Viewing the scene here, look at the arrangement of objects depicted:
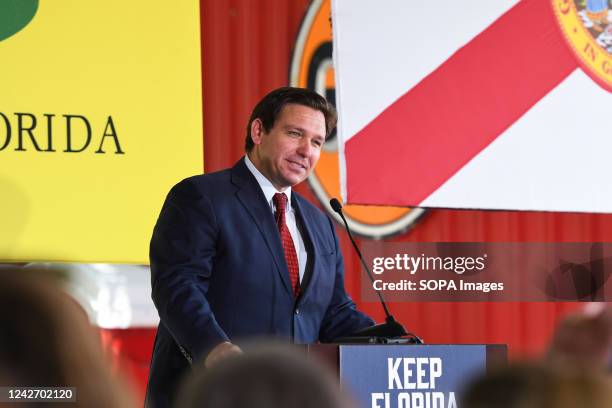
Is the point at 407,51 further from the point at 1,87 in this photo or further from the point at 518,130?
the point at 1,87

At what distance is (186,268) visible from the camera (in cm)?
246

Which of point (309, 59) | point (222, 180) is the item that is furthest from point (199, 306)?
point (309, 59)

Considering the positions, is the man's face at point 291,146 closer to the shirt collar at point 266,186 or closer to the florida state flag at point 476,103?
the shirt collar at point 266,186

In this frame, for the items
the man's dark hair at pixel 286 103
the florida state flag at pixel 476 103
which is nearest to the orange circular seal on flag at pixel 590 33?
the florida state flag at pixel 476 103

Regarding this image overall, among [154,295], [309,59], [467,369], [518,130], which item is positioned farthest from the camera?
[518,130]

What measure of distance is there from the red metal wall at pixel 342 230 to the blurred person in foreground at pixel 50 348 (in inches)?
147

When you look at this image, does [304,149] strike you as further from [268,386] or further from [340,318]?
[268,386]

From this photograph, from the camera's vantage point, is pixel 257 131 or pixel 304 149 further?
pixel 257 131

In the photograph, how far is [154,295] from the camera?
8.18 feet

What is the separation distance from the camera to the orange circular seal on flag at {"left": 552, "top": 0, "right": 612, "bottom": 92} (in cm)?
511

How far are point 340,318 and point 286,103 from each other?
0.61 meters

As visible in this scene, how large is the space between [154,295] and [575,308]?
10.3ft

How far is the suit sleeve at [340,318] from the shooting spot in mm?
2719

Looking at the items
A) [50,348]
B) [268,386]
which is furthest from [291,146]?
[268,386]
